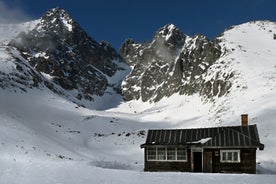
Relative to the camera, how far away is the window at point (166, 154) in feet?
108

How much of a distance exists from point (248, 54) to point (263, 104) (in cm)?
3485

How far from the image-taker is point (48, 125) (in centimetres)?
6731

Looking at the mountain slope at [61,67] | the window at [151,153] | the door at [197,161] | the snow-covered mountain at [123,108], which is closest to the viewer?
the snow-covered mountain at [123,108]

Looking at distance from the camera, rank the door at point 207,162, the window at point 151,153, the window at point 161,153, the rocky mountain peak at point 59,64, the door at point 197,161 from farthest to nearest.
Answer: the rocky mountain peak at point 59,64 → the window at point 151,153 → the window at point 161,153 → the door at point 197,161 → the door at point 207,162

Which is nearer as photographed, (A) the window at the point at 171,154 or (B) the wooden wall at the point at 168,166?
(B) the wooden wall at the point at 168,166

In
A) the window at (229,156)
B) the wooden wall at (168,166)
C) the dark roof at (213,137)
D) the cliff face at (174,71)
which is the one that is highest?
the cliff face at (174,71)

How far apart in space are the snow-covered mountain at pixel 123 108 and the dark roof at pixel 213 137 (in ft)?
12.4

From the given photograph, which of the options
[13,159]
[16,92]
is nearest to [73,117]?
[16,92]

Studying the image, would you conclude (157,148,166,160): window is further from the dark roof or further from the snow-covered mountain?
the snow-covered mountain

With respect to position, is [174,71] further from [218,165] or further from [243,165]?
[243,165]

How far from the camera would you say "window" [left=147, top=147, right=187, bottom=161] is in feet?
108

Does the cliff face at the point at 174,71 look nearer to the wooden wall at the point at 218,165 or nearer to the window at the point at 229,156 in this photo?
the wooden wall at the point at 218,165

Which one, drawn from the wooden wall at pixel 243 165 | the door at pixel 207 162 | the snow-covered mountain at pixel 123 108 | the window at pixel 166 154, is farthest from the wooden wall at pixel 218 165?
the snow-covered mountain at pixel 123 108

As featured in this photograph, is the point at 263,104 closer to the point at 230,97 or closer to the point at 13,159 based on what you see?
the point at 230,97
